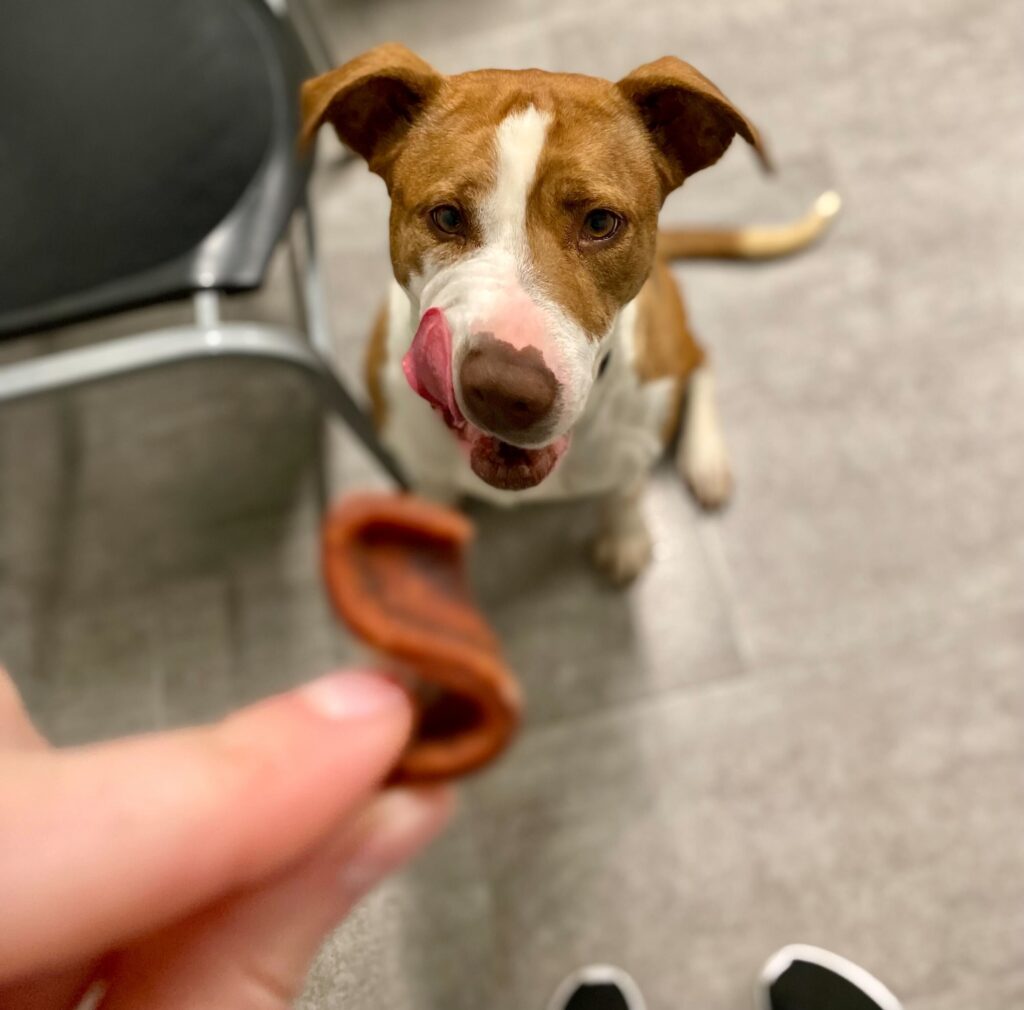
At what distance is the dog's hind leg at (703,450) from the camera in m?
1.76

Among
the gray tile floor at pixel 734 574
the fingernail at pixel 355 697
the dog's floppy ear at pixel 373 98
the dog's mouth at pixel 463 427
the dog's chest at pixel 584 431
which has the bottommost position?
the gray tile floor at pixel 734 574

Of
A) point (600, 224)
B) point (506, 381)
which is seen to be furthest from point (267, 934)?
point (600, 224)

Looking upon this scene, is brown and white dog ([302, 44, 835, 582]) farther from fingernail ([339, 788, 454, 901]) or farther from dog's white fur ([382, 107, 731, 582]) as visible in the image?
fingernail ([339, 788, 454, 901])

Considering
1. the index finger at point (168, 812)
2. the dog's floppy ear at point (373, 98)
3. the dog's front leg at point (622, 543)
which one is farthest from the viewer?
the dog's front leg at point (622, 543)

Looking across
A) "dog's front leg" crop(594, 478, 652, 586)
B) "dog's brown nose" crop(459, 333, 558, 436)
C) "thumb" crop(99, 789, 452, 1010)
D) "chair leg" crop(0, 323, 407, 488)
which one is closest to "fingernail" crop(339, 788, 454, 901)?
"thumb" crop(99, 789, 452, 1010)

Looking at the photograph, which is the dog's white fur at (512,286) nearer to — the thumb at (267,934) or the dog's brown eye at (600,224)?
the dog's brown eye at (600,224)

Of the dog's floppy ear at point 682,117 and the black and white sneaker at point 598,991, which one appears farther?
the black and white sneaker at point 598,991

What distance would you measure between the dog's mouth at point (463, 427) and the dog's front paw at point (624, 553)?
678mm

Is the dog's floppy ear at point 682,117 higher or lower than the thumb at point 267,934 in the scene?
higher

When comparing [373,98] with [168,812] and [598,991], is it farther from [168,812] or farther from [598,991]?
[598,991]

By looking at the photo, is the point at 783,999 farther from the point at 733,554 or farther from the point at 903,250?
the point at 903,250

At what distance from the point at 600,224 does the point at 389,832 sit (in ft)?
2.25

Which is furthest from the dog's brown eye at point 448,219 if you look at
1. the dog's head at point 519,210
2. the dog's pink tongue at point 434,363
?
the dog's pink tongue at point 434,363

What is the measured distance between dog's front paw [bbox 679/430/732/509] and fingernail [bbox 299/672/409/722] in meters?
1.29
